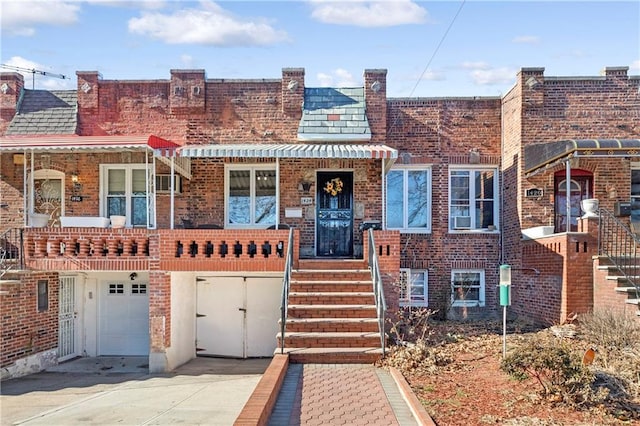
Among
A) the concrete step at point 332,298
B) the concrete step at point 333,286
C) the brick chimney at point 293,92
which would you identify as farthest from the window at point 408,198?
the concrete step at point 332,298

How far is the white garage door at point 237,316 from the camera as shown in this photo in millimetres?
14695

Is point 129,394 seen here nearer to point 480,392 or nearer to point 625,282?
point 480,392

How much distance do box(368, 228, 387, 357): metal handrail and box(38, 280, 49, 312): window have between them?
24.7 feet

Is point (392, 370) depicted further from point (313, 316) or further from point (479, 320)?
point (479, 320)

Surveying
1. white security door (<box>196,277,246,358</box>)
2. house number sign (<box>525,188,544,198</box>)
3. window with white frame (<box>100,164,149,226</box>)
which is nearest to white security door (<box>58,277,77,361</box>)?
window with white frame (<box>100,164,149,226</box>)

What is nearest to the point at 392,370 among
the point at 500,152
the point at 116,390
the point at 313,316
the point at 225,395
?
the point at 313,316

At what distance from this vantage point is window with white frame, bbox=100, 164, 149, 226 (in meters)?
15.2

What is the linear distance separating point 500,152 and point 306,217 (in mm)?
5497

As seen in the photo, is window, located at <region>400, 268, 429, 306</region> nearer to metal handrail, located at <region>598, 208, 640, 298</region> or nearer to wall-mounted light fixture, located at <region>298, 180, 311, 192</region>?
wall-mounted light fixture, located at <region>298, 180, 311, 192</region>

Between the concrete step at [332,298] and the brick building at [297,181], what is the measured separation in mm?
2548

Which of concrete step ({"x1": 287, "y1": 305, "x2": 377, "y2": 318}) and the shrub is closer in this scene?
the shrub

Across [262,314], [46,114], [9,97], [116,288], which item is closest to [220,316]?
[262,314]

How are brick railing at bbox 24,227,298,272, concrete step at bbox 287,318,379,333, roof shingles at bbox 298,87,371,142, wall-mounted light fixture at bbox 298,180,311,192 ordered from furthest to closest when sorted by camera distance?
wall-mounted light fixture at bbox 298,180,311,192 → roof shingles at bbox 298,87,371,142 → brick railing at bbox 24,227,298,272 → concrete step at bbox 287,318,379,333

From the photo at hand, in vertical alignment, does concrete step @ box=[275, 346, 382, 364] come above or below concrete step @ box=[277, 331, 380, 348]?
below
